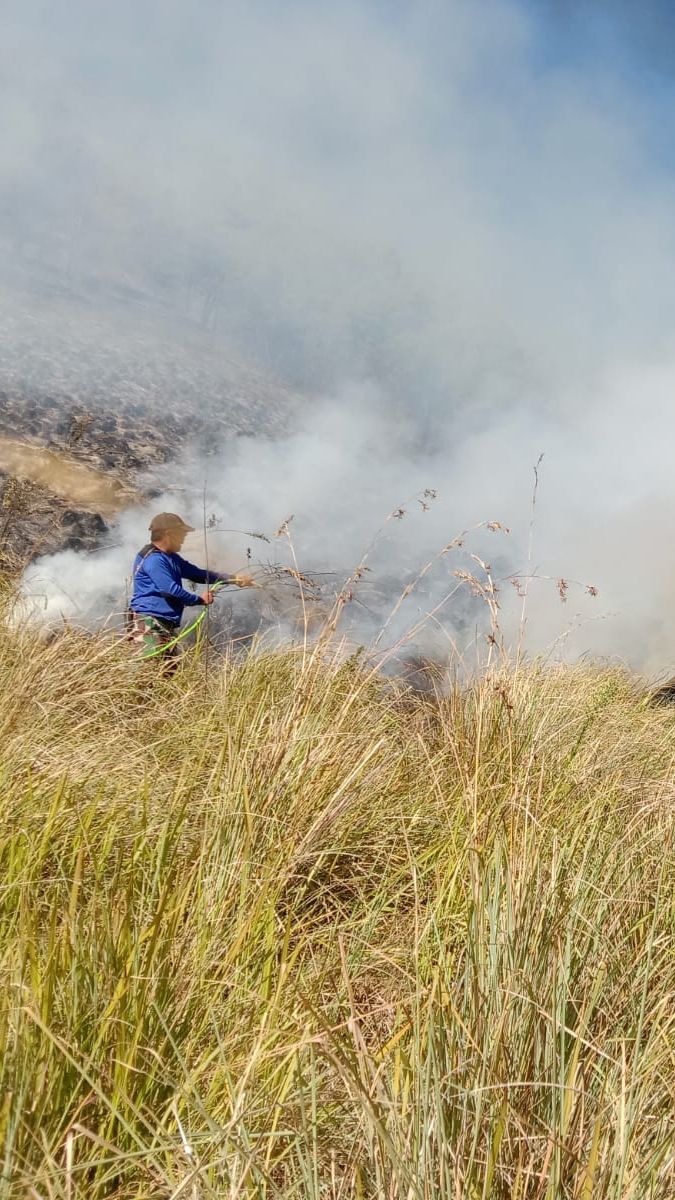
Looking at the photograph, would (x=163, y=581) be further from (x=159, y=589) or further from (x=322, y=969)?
(x=322, y=969)

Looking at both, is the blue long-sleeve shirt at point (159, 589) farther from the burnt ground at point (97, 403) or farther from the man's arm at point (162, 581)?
the burnt ground at point (97, 403)

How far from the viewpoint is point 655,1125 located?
124cm

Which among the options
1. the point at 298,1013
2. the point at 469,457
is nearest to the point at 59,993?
the point at 298,1013

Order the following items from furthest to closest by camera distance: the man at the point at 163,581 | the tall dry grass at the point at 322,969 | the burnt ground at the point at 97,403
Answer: the burnt ground at the point at 97,403 → the man at the point at 163,581 → the tall dry grass at the point at 322,969

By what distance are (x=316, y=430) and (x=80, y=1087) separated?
17.1 m

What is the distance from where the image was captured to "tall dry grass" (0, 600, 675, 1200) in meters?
1.12

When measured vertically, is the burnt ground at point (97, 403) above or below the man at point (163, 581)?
above

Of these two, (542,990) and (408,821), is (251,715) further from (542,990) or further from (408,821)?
(542,990)

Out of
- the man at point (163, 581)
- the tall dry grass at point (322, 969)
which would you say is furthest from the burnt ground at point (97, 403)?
the tall dry grass at point (322, 969)

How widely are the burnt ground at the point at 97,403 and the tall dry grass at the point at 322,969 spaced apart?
317 cm

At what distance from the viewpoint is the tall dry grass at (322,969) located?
3.68 ft

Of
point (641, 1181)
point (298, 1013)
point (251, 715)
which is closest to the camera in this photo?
point (641, 1181)

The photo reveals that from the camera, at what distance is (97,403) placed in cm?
1413

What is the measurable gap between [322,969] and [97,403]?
531 inches
